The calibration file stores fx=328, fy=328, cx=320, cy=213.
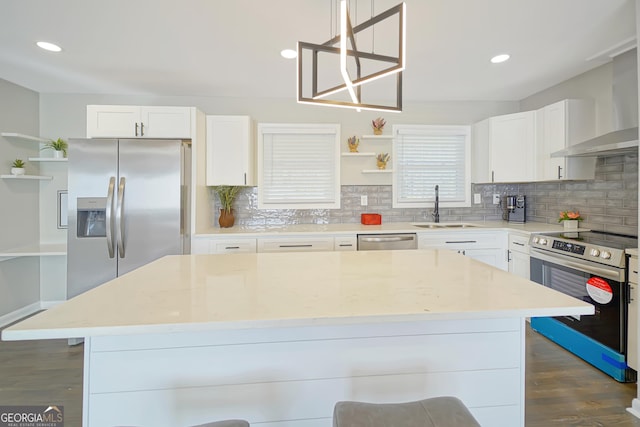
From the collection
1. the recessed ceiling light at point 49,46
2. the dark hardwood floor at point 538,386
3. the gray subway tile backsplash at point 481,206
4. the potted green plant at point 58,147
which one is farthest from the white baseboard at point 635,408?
the potted green plant at point 58,147

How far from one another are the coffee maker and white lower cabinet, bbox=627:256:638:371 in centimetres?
180

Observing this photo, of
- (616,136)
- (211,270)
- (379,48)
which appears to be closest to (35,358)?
(211,270)

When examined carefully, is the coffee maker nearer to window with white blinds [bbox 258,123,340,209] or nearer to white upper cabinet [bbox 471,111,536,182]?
white upper cabinet [bbox 471,111,536,182]

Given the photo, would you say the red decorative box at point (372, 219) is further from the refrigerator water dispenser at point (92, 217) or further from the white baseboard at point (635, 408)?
the refrigerator water dispenser at point (92, 217)

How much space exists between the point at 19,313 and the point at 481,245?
484 cm

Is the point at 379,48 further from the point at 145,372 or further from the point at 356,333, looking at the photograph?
the point at 145,372

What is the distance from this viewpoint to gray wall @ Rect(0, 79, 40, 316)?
3234mm

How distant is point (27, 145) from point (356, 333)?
4.10 metres

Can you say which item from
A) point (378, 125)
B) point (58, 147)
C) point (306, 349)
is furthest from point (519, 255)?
point (58, 147)

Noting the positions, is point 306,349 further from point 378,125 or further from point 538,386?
point 378,125

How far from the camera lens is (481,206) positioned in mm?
4125

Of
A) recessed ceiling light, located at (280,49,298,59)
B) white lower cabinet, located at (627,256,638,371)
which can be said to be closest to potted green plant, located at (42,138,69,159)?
recessed ceiling light, located at (280,49,298,59)

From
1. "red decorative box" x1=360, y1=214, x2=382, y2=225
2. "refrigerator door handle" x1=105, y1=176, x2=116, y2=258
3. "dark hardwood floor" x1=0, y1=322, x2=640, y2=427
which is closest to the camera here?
"dark hardwood floor" x1=0, y1=322, x2=640, y2=427

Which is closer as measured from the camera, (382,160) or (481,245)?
(481,245)
